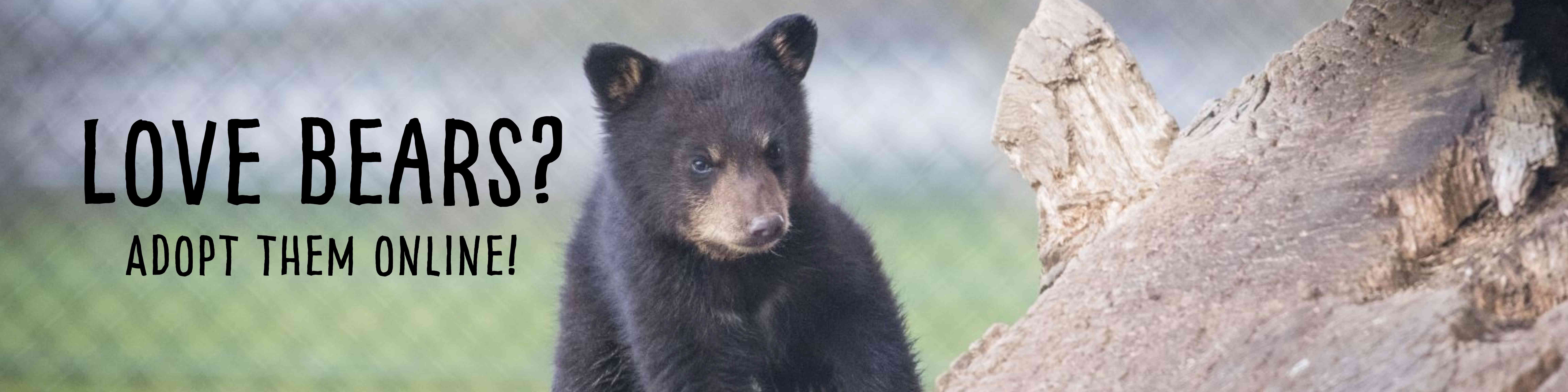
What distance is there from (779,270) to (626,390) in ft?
2.19

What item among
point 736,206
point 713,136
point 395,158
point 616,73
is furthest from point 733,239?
point 395,158

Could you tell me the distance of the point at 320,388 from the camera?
18.6 ft

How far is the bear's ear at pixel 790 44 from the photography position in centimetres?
322

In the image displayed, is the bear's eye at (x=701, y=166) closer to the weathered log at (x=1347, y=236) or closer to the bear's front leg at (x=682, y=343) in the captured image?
the bear's front leg at (x=682, y=343)

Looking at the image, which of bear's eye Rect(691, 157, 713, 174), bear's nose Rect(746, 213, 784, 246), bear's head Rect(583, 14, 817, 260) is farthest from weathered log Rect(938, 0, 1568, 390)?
bear's eye Rect(691, 157, 713, 174)

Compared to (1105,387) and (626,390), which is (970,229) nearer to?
(626,390)

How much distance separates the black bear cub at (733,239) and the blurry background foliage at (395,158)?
5.36ft

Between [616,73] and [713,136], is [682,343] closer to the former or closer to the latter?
[713,136]

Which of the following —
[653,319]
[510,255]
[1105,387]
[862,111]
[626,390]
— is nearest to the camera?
[1105,387]

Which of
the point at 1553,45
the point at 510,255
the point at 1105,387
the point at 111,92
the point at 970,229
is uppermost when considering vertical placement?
the point at 111,92

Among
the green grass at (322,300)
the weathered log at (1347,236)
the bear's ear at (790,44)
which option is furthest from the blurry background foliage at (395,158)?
the weathered log at (1347,236)

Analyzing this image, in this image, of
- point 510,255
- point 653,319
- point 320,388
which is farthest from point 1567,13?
point 320,388

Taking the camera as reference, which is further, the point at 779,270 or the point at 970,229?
the point at 970,229

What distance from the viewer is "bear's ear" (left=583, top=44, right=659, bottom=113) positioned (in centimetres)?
305
